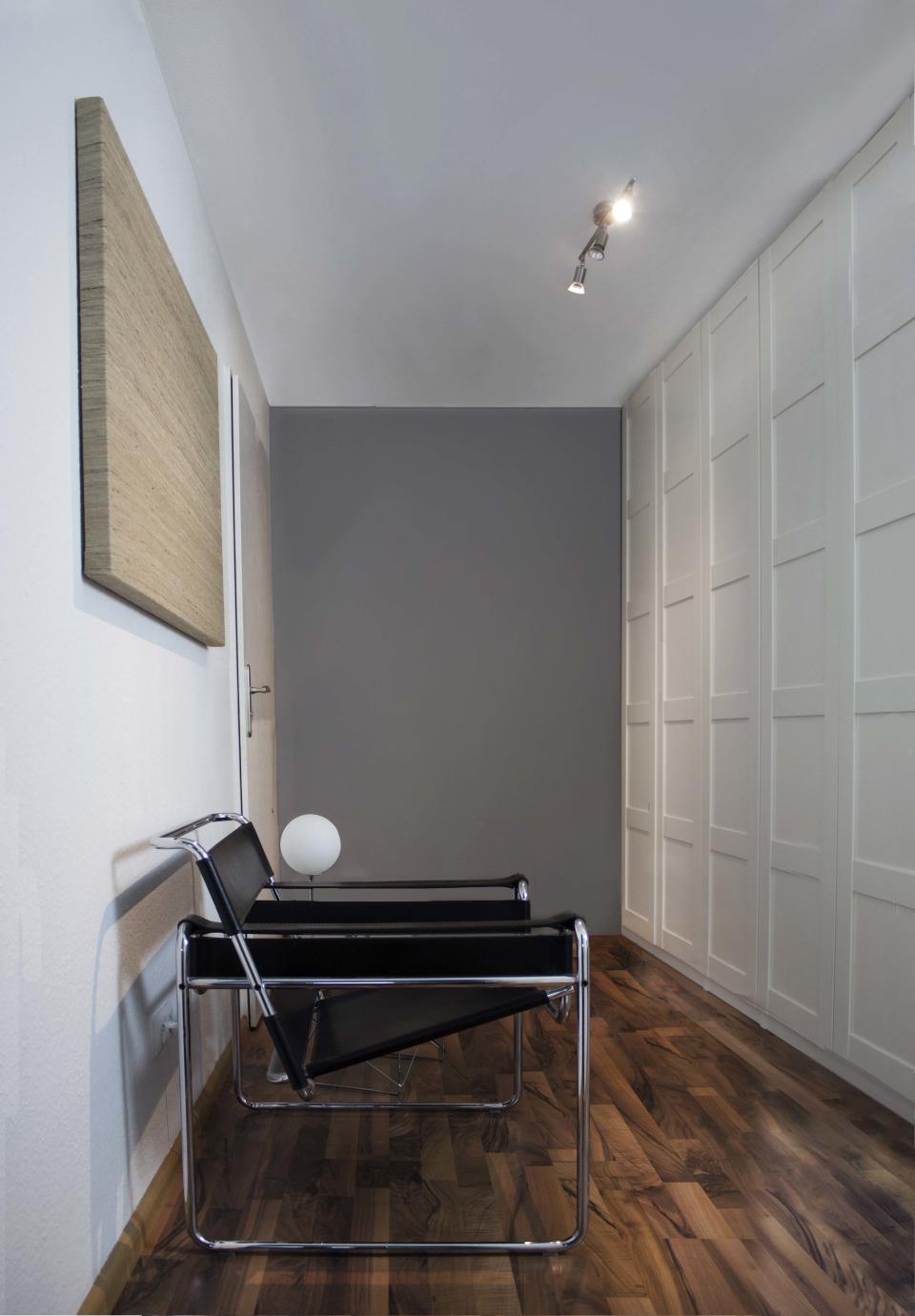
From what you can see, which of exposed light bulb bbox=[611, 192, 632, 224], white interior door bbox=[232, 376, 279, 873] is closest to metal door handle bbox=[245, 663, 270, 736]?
white interior door bbox=[232, 376, 279, 873]

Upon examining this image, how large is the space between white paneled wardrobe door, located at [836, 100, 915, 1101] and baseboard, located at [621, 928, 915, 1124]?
6 cm

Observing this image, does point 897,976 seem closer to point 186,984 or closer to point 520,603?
point 186,984

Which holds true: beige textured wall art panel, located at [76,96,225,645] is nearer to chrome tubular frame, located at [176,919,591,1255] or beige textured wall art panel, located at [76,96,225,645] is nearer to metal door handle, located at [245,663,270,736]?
chrome tubular frame, located at [176,919,591,1255]

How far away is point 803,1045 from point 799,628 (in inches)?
48.0

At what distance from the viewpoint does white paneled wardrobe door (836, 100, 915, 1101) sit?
2309mm

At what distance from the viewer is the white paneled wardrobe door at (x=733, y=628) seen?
316 centimetres

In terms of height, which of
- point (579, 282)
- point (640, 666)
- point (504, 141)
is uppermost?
point (504, 141)

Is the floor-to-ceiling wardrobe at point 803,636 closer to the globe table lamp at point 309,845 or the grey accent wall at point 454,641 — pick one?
the grey accent wall at point 454,641

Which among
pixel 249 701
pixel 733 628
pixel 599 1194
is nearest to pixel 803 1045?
pixel 599 1194

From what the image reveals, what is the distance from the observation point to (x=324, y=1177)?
2033mm

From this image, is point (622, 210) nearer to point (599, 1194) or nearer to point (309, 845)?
point (309, 845)

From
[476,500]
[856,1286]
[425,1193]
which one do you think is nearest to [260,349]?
[476,500]

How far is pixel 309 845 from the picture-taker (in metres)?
2.64

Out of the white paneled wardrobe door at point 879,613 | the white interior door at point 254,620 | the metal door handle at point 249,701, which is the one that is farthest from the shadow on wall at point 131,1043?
the white paneled wardrobe door at point 879,613
